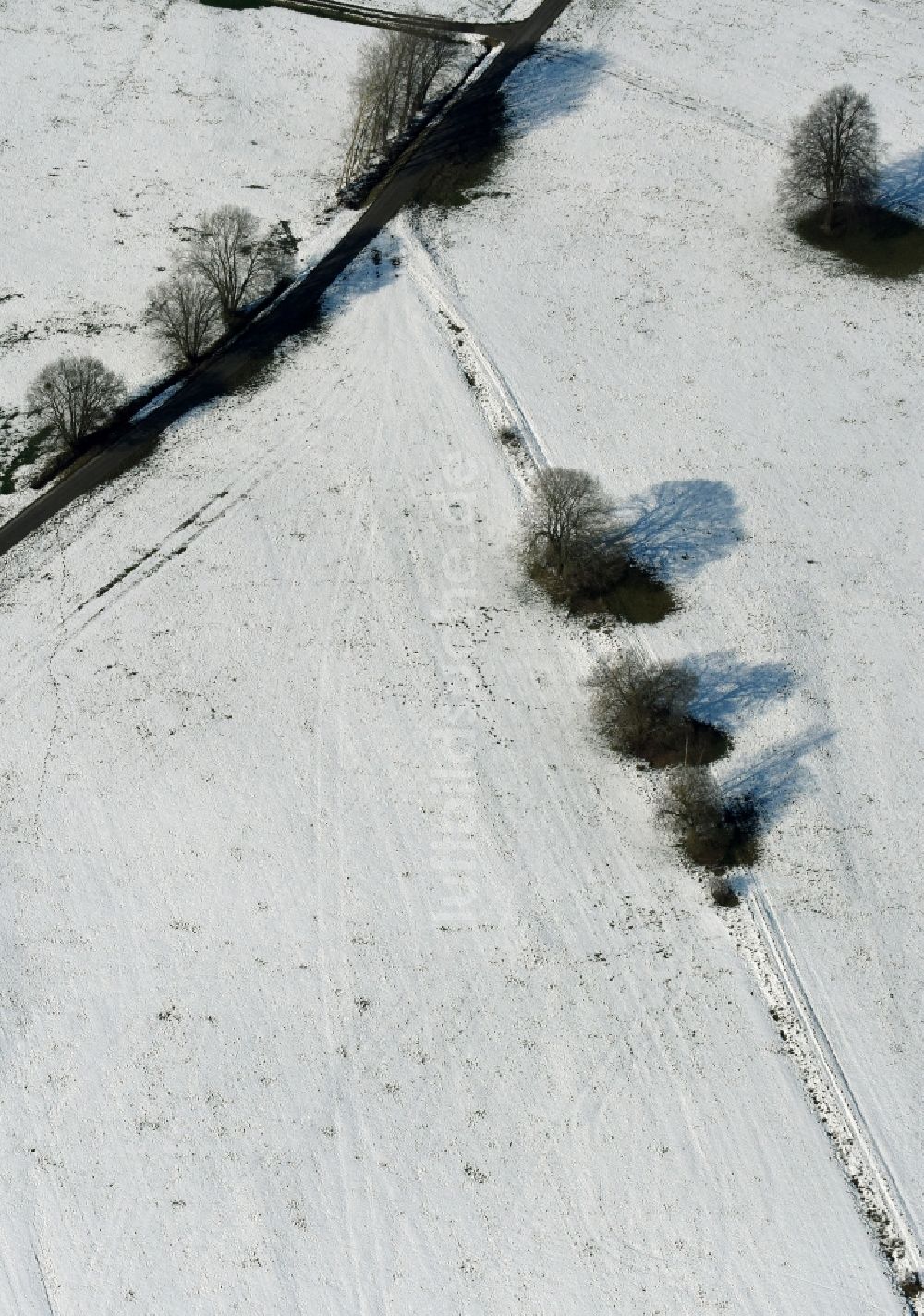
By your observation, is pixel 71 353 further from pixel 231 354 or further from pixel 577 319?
pixel 577 319

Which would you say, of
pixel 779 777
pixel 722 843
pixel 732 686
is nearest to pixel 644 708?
pixel 732 686

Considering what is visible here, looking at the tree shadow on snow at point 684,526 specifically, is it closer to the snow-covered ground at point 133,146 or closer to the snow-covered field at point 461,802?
the snow-covered field at point 461,802

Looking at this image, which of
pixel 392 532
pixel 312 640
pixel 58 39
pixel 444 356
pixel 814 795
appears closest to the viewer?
pixel 814 795

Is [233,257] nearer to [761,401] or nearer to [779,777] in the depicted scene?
[761,401]

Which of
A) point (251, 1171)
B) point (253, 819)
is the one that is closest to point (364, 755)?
point (253, 819)

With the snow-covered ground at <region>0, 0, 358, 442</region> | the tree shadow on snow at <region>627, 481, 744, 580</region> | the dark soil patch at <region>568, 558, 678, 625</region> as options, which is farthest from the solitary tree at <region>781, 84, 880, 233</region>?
the dark soil patch at <region>568, 558, 678, 625</region>

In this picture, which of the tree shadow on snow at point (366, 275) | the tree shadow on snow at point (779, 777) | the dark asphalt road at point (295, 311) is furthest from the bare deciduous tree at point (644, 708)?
the tree shadow on snow at point (366, 275)
